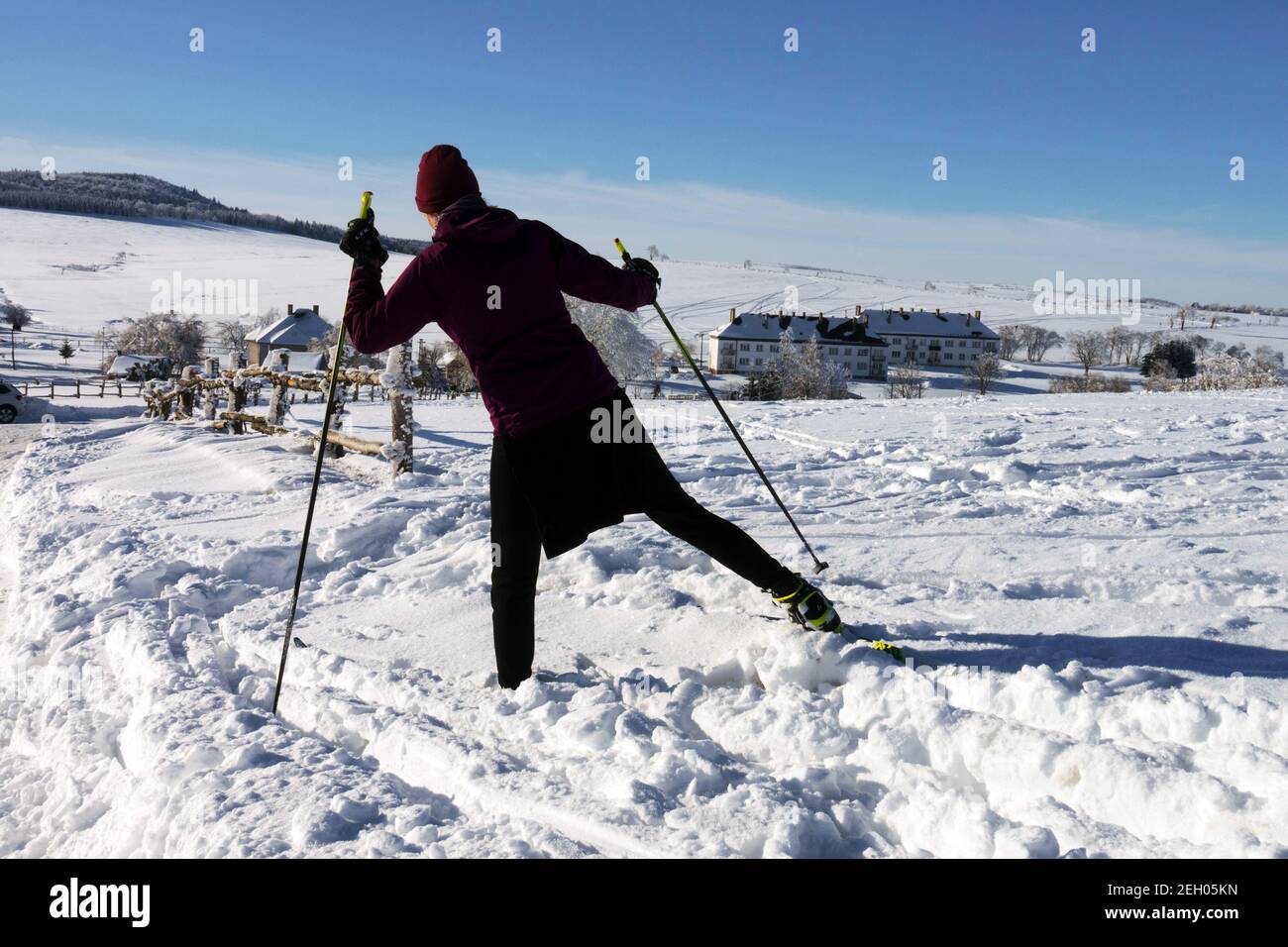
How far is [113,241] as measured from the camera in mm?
135125

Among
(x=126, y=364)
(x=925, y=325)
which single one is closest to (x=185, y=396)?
(x=126, y=364)

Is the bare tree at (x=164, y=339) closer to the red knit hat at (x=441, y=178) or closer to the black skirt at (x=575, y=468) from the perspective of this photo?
the red knit hat at (x=441, y=178)

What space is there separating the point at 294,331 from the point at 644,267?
71735 mm

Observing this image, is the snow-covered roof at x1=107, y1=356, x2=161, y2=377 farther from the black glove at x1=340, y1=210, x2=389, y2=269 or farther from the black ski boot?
the black ski boot

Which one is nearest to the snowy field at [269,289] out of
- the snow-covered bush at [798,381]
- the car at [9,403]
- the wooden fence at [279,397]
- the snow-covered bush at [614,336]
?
the snow-covered bush at [798,381]

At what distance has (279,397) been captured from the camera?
11445mm

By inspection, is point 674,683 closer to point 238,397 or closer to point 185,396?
point 238,397

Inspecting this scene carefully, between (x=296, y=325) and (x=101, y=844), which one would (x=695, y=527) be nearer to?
(x=101, y=844)

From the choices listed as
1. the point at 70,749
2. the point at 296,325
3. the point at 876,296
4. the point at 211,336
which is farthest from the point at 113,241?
the point at 70,749

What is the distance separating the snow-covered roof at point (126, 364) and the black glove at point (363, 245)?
56184 millimetres

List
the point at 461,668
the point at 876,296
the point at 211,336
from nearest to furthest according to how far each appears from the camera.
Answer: the point at 461,668 < the point at 211,336 < the point at 876,296

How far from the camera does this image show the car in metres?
23.0

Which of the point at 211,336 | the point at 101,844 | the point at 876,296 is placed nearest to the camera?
the point at 101,844

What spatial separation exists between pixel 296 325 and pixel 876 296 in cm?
8885
